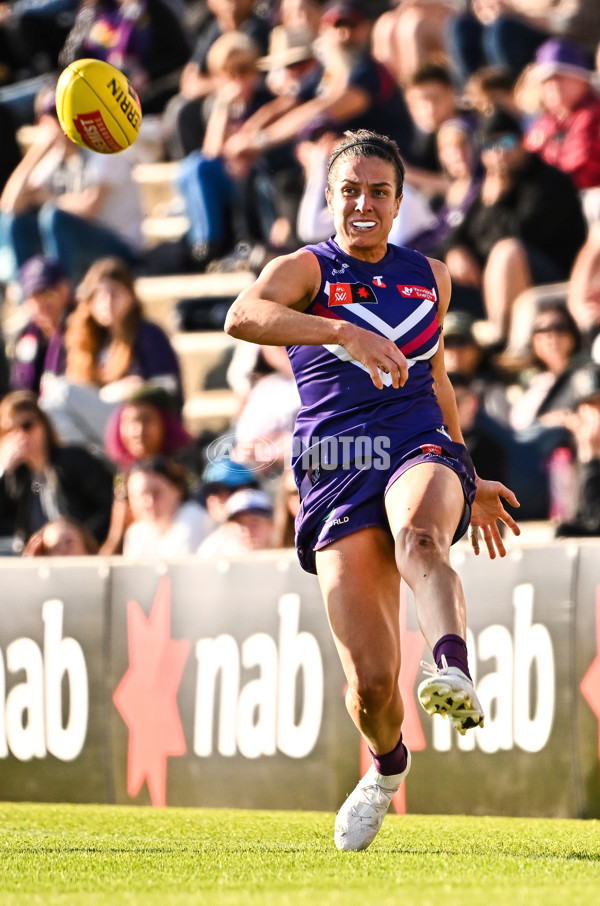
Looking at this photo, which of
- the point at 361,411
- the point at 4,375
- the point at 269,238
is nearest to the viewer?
the point at 361,411

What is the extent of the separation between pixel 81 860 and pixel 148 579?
10.2 feet

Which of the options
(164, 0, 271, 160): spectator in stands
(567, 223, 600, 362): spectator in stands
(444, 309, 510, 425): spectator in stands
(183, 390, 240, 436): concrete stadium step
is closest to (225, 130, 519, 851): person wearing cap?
(444, 309, 510, 425): spectator in stands

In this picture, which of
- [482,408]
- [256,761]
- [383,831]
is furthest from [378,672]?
[482,408]

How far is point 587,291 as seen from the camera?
10141 mm

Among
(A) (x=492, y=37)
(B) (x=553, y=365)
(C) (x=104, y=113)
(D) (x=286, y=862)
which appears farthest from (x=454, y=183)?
(D) (x=286, y=862)

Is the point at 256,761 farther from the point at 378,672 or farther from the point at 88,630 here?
the point at 378,672

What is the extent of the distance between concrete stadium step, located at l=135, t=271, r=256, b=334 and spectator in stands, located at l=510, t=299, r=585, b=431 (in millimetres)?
3621

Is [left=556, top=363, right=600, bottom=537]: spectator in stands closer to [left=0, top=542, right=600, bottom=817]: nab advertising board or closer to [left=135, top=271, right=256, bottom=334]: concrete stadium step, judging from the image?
[left=0, top=542, right=600, bottom=817]: nab advertising board

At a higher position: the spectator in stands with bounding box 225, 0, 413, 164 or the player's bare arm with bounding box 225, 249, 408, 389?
the spectator in stands with bounding box 225, 0, 413, 164

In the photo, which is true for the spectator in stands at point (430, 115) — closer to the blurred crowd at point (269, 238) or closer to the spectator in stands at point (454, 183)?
the blurred crowd at point (269, 238)

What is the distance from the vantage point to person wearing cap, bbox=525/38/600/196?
10.9 m

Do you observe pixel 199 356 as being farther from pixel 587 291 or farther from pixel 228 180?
pixel 587 291

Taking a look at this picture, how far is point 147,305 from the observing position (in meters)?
13.4

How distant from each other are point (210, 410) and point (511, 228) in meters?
2.80
